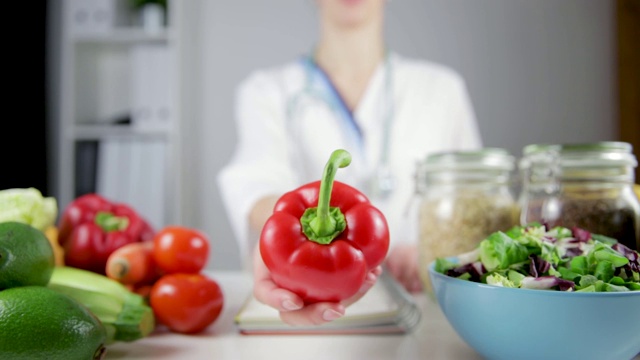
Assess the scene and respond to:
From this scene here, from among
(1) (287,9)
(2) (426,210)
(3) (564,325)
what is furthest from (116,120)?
(3) (564,325)

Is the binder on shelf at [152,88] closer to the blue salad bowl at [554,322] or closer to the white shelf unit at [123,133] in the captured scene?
the white shelf unit at [123,133]

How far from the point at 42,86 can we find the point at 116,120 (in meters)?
0.31

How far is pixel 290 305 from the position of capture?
41 centimetres

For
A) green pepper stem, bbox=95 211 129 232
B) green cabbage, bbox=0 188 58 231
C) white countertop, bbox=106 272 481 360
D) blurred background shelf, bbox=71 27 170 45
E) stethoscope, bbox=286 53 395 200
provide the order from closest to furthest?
1. white countertop, bbox=106 272 481 360
2. green cabbage, bbox=0 188 58 231
3. green pepper stem, bbox=95 211 129 232
4. stethoscope, bbox=286 53 395 200
5. blurred background shelf, bbox=71 27 170 45

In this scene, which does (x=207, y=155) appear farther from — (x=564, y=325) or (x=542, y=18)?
(x=564, y=325)

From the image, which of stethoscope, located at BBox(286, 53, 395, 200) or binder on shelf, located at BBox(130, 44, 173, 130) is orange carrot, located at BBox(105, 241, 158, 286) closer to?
stethoscope, located at BBox(286, 53, 395, 200)

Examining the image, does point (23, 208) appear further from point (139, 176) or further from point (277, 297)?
point (139, 176)

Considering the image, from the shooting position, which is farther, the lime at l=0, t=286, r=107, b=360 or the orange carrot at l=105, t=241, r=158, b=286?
the orange carrot at l=105, t=241, r=158, b=286

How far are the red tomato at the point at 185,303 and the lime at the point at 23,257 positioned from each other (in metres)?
0.13

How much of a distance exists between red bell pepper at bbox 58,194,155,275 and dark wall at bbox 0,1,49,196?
1348mm

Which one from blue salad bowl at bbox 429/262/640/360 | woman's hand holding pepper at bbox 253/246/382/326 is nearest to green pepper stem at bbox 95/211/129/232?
woman's hand holding pepper at bbox 253/246/382/326

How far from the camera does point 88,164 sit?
2.15 meters

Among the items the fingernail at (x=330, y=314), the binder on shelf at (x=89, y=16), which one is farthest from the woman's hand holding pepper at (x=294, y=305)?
the binder on shelf at (x=89, y=16)

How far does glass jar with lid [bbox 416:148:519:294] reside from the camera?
0.77 meters
